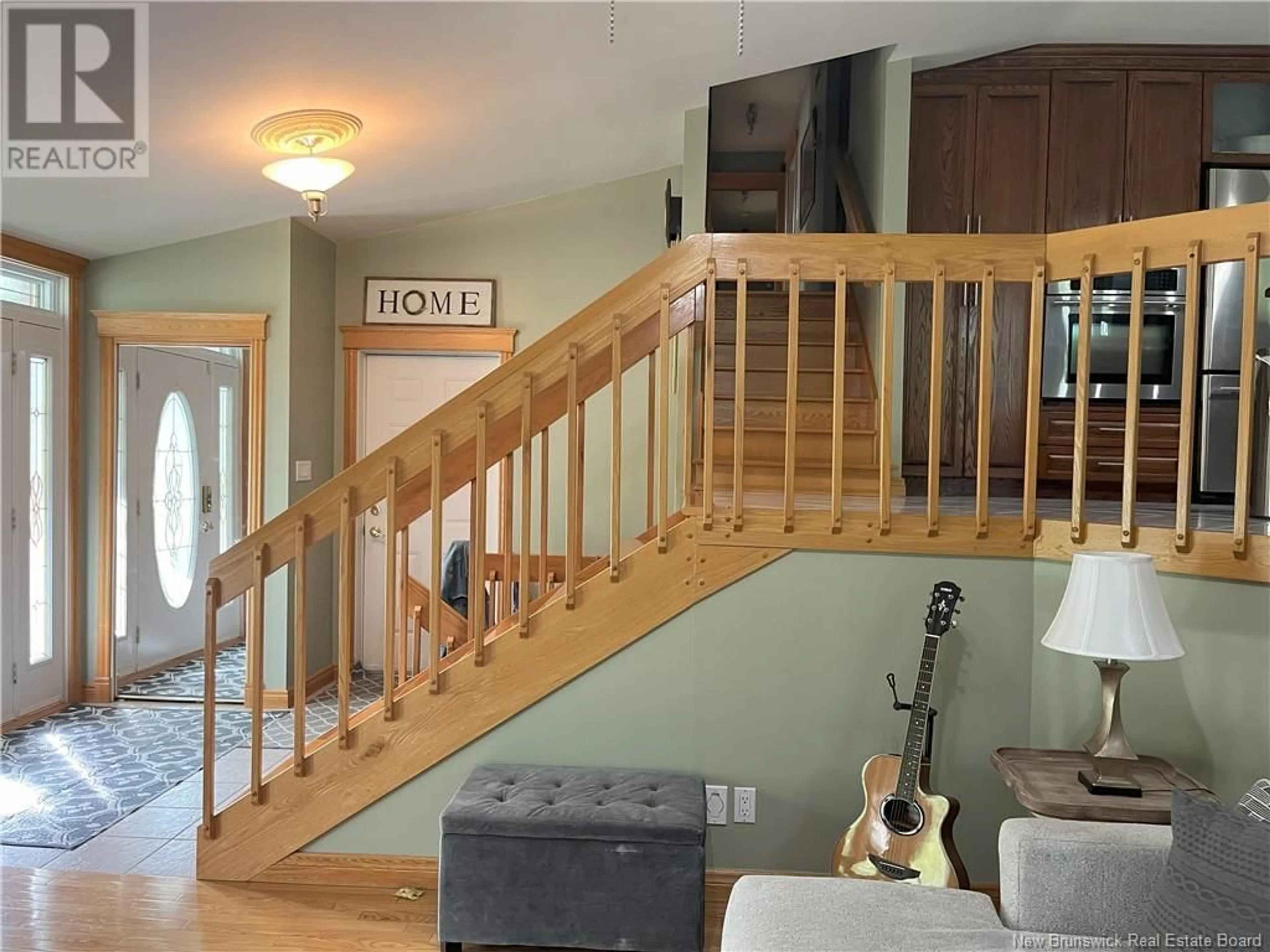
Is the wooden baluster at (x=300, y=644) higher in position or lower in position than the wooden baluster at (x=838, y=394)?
lower

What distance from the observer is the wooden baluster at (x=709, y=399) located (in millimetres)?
2980

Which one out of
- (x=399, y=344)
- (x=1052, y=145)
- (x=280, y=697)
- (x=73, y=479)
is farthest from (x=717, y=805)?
(x=73, y=479)

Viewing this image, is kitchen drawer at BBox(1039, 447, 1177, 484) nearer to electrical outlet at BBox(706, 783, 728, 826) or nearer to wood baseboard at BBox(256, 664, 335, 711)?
electrical outlet at BBox(706, 783, 728, 826)

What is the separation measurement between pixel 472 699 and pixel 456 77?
230 cm

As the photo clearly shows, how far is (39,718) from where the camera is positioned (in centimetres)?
488

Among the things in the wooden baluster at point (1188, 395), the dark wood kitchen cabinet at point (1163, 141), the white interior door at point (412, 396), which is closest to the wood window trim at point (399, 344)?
the white interior door at point (412, 396)

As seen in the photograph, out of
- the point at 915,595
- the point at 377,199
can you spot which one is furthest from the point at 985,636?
the point at 377,199

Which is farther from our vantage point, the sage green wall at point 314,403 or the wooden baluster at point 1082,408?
the sage green wall at point 314,403

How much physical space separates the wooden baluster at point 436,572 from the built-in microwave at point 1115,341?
9.56 feet

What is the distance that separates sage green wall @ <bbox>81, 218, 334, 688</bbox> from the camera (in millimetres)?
5094

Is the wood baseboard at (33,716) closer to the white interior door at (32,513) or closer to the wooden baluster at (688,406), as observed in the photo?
the white interior door at (32,513)

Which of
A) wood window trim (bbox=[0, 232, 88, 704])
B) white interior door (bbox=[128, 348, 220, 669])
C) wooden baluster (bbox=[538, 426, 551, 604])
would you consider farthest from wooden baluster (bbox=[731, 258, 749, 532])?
white interior door (bbox=[128, 348, 220, 669])

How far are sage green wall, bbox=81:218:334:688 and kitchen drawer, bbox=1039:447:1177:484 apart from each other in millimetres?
3862

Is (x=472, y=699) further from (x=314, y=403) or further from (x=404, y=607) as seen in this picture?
(x=314, y=403)
